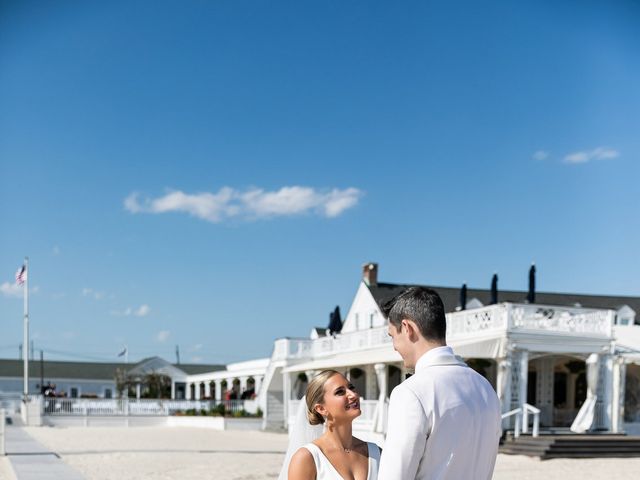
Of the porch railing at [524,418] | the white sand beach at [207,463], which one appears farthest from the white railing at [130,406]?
the porch railing at [524,418]

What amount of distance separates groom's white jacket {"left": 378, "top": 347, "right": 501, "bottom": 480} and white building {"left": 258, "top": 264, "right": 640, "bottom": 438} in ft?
71.3

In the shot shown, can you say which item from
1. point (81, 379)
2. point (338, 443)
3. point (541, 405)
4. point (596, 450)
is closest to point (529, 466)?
point (596, 450)

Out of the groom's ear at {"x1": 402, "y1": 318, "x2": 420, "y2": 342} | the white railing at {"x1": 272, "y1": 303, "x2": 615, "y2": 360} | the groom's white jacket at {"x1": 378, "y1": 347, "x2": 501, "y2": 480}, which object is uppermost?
the groom's ear at {"x1": 402, "y1": 318, "x2": 420, "y2": 342}

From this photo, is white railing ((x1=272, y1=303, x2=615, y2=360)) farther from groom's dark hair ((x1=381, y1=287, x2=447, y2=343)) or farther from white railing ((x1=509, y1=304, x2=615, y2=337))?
groom's dark hair ((x1=381, y1=287, x2=447, y2=343))

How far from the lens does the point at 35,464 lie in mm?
16562

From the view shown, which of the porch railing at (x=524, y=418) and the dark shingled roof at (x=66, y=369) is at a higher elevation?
the porch railing at (x=524, y=418)

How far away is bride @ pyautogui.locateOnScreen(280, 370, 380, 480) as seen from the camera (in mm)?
3463

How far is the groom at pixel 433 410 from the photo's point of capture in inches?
96.9

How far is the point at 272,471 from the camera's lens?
17.8 m

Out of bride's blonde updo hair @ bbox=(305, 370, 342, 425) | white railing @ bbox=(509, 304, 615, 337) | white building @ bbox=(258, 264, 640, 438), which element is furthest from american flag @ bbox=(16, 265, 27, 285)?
A: bride's blonde updo hair @ bbox=(305, 370, 342, 425)

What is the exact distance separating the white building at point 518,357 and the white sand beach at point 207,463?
329 centimetres

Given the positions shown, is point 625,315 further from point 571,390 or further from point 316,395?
point 316,395

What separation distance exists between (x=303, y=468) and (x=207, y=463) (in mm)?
16402

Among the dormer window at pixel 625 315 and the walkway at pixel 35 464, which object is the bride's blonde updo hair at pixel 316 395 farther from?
the dormer window at pixel 625 315
